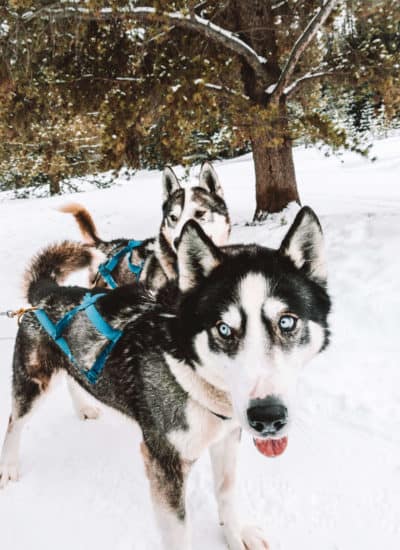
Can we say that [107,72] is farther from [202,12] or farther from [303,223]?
[303,223]

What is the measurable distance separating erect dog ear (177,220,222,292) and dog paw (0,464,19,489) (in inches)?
69.7

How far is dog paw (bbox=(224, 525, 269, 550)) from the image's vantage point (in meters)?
2.10

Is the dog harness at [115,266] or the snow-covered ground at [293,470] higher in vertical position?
the dog harness at [115,266]

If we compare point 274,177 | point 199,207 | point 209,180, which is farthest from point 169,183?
point 274,177

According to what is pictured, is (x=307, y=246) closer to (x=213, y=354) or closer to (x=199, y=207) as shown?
(x=213, y=354)

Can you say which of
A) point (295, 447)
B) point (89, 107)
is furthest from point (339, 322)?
point (89, 107)

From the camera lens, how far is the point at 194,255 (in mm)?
1804

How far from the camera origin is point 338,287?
15.7 feet

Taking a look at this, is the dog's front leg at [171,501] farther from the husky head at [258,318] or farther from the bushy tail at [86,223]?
the bushy tail at [86,223]

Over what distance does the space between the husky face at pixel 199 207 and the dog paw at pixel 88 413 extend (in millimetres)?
1452

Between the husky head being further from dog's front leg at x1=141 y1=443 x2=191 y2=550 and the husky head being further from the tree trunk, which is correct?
→ the tree trunk

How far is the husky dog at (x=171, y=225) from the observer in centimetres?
371

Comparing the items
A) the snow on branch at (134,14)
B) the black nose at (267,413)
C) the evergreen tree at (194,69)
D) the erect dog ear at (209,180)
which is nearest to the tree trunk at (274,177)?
the evergreen tree at (194,69)

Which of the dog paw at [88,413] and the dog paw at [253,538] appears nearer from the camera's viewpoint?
the dog paw at [253,538]
